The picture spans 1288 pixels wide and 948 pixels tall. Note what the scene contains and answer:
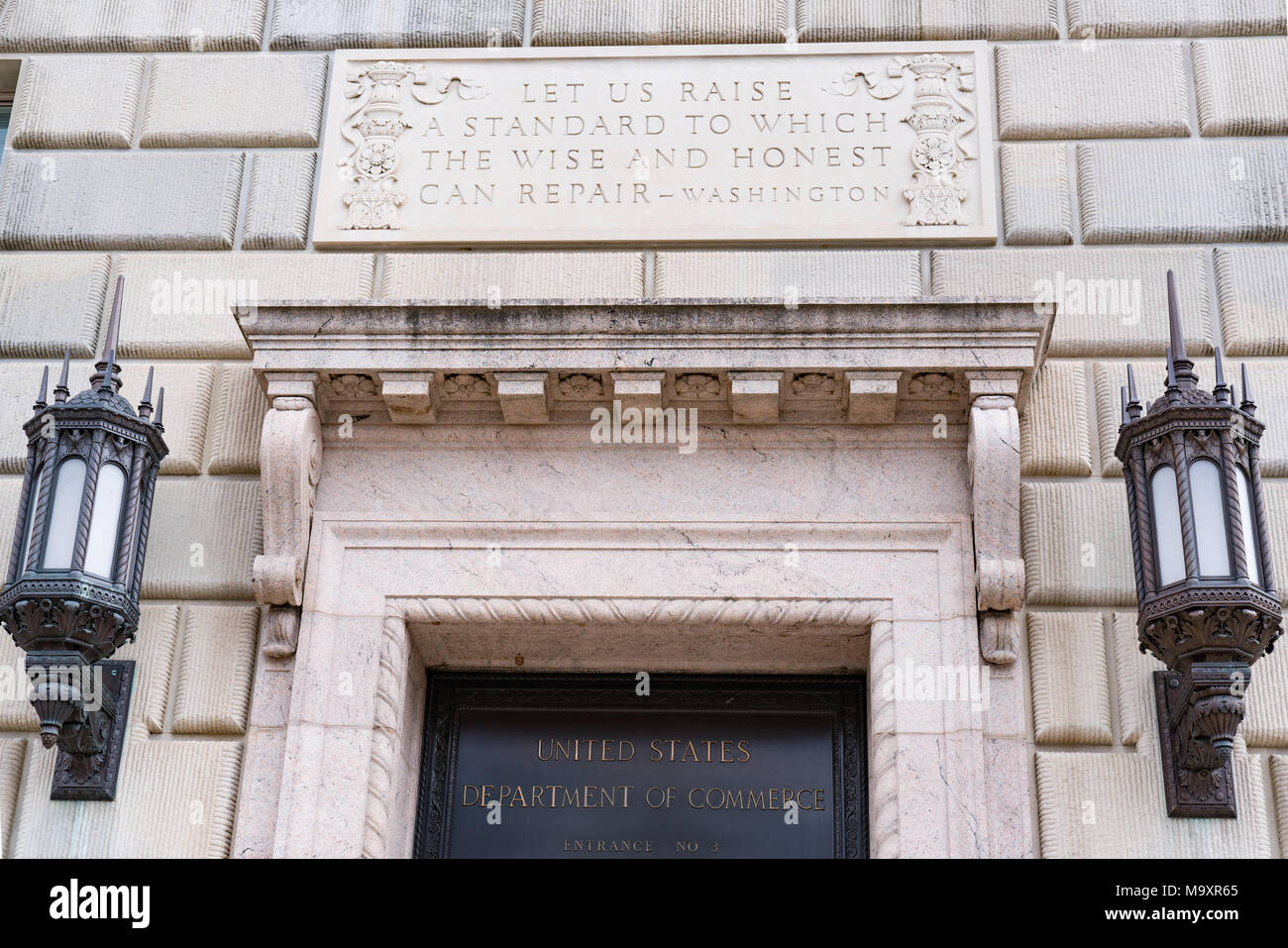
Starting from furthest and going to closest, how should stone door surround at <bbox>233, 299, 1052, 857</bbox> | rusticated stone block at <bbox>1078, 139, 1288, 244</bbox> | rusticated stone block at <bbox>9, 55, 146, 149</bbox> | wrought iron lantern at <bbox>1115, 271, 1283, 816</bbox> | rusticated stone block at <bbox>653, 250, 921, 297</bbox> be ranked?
1. rusticated stone block at <bbox>9, 55, 146, 149</bbox>
2. rusticated stone block at <bbox>1078, 139, 1288, 244</bbox>
3. rusticated stone block at <bbox>653, 250, 921, 297</bbox>
4. stone door surround at <bbox>233, 299, 1052, 857</bbox>
5. wrought iron lantern at <bbox>1115, 271, 1283, 816</bbox>

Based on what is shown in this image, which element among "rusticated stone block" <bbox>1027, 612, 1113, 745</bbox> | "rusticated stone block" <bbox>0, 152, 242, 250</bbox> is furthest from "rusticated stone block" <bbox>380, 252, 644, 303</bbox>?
"rusticated stone block" <bbox>1027, 612, 1113, 745</bbox>

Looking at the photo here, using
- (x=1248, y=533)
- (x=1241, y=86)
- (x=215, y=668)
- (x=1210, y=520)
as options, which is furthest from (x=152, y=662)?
(x=1241, y=86)

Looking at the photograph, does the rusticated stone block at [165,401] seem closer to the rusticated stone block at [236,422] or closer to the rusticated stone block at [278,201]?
the rusticated stone block at [236,422]

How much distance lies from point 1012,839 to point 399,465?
3.52 m

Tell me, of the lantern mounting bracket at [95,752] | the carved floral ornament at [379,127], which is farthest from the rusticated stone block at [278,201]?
the lantern mounting bracket at [95,752]

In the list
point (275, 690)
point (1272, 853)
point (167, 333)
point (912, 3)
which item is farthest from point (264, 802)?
point (912, 3)

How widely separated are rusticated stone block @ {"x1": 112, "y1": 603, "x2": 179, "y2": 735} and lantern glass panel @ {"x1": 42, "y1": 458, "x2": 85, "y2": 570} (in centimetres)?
94

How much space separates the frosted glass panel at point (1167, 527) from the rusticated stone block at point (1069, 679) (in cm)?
83

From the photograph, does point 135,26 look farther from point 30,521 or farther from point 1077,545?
point 1077,545

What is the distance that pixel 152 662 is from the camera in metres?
8.57

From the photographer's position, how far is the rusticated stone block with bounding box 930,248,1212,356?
9148 mm

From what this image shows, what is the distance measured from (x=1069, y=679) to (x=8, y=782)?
5087 mm

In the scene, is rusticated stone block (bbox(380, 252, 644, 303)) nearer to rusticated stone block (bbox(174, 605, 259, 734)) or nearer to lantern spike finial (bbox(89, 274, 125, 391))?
lantern spike finial (bbox(89, 274, 125, 391))

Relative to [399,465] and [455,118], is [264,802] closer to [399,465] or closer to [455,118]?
[399,465]
